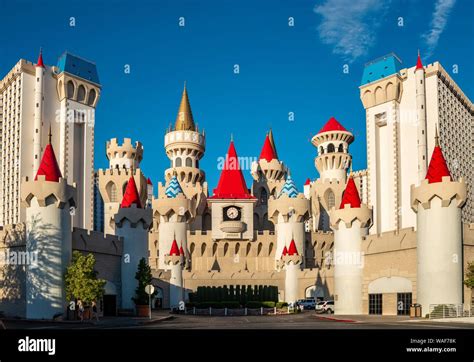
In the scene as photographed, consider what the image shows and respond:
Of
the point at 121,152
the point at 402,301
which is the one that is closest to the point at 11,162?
the point at 121,152

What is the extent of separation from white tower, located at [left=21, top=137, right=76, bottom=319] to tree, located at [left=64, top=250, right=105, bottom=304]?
0.63 m

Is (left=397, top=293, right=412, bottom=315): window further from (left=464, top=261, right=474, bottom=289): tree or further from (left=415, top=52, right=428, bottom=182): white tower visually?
(left=415, top=52, right=428, bottom=182): white tower

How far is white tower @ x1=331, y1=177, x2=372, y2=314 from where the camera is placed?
4739cm

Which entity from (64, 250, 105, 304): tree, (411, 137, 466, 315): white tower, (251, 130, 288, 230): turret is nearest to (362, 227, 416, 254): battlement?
(411, 137, 466, 315): white tower

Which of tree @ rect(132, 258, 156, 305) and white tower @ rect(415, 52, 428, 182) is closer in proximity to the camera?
tree @ rect(132, 258, 156, 305)

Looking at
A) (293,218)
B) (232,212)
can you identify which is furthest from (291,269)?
(232,212)

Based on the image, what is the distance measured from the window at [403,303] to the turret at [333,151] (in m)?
43.5

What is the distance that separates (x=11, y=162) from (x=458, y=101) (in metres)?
64.1

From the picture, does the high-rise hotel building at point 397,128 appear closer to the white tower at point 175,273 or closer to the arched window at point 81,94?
the white tower at point 175,273

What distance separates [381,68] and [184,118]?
87.4 feet

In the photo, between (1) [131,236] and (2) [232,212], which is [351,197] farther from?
(2) [232,212]

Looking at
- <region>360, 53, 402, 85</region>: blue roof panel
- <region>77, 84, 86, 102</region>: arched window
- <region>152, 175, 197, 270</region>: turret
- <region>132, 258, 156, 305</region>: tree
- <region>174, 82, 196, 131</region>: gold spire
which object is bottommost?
<region>132, 258, 156, 305</region>: tree
